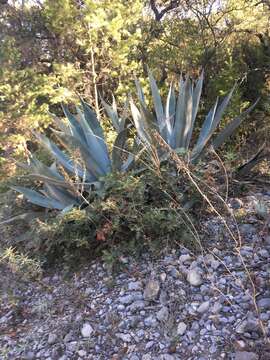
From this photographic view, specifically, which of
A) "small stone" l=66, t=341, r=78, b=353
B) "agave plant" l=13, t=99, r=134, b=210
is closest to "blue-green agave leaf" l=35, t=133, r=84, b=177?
"agave plant" l=13, t=99, r=134, b=210

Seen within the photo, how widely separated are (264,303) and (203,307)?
0.28 metres

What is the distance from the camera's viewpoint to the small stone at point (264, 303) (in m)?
1.96

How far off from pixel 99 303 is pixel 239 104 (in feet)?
8.83

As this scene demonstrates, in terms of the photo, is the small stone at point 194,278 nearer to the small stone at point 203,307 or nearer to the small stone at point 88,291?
the small stone at point 203,307

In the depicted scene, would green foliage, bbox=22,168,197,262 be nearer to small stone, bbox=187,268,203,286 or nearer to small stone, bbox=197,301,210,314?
small stone, bbox=187,268,203,286

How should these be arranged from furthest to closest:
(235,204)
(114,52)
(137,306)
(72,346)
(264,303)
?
(114,52) < (235,204) < (137,306) < (72,346) < (264,303)

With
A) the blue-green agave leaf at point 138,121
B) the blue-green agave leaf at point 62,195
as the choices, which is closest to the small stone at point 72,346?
the blue-green agave leaf at point 62,195

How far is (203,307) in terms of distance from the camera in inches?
81.4

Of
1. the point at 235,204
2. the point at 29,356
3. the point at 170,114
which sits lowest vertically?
the point at 29,356

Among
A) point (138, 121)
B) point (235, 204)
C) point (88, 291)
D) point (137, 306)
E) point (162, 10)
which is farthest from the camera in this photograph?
point (162, 10)

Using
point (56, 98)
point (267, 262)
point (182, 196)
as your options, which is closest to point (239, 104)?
point (56, 98)

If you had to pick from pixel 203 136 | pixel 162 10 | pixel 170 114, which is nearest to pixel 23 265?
pixel 203 136

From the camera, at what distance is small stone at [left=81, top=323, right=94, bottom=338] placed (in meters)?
2.12

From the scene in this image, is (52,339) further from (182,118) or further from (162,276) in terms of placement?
(182,118)
